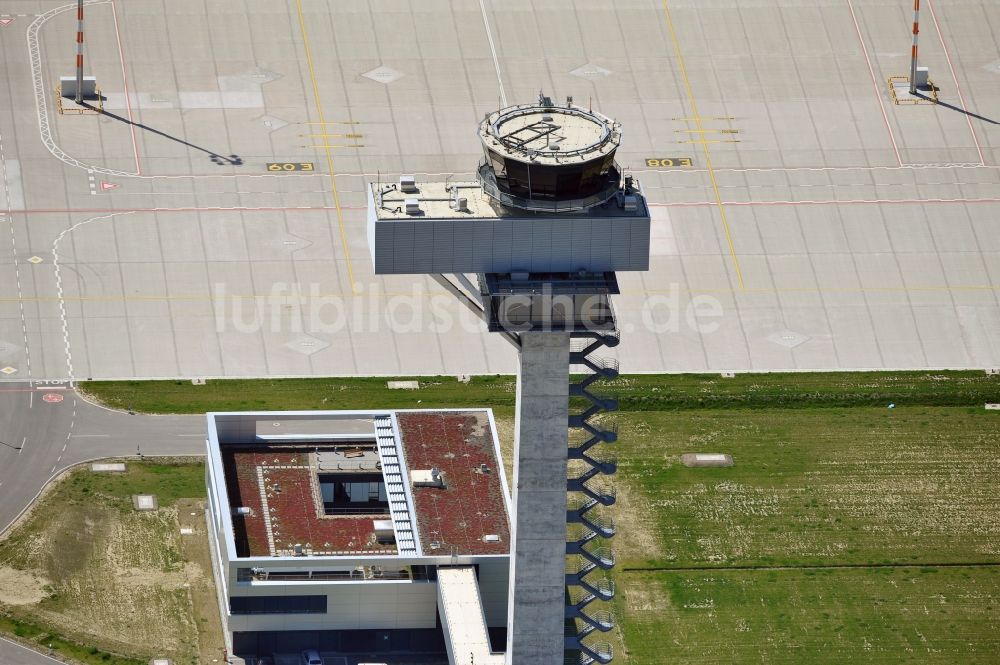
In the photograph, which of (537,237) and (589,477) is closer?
(537,237)

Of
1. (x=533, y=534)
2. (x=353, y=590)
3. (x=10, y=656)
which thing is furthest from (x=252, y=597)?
(x=533, y=534)

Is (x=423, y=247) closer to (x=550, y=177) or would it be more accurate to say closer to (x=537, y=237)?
(x=537, y=237)

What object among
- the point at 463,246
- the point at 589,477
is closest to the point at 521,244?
the point at 463,246

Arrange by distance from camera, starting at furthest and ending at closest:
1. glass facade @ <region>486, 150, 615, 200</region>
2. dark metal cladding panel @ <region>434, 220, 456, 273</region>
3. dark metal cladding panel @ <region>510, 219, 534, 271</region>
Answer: dark metal cladding panel @ <region>510, 219, 534, 271</region> → dark metal cladding panel @ <region>434, 220, 456, 273</region> → glass facade @ <region>486, 150, 615, 200</region>

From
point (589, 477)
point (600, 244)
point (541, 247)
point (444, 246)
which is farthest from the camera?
point (589, 477)

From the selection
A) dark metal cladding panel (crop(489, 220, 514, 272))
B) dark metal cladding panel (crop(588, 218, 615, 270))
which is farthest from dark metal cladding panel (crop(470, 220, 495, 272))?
dark metal cladding panel (crop(588, 218, 615, 270))

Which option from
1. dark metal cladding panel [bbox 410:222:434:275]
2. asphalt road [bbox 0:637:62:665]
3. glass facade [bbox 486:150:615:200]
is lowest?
asphalt road [bbox 0:637:62:665]

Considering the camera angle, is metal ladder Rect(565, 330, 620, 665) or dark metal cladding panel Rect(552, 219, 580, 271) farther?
metal ladder Rect(565, 330, 620, 665)

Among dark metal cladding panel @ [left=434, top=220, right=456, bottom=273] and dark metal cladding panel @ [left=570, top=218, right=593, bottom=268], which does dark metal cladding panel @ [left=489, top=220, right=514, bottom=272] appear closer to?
dark metal cladding panel @ [left=434, top=220, right=456, bottom=273]

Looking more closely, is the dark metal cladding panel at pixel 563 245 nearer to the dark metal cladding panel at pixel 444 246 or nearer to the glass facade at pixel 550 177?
the glass facade at pixel 550 177

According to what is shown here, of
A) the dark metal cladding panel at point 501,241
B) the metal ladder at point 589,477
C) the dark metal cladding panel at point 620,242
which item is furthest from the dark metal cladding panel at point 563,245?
the metal ladder at point 589,477
